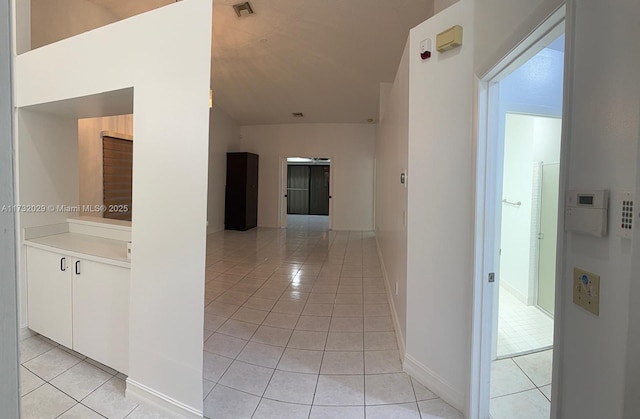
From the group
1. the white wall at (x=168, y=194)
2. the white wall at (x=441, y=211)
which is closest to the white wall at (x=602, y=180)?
the white wall at (x=441, y=211)

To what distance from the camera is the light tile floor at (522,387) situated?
6.04 ft

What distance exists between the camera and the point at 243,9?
3.70 m

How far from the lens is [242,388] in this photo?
198 centimetres

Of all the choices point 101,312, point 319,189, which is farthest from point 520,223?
point 319,189

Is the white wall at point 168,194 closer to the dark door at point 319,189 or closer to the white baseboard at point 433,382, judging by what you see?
the white baseboard at point 433,382

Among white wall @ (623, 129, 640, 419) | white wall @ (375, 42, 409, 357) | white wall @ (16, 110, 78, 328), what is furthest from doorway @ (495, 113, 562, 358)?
white wall @ (16, 110, 78, 328)

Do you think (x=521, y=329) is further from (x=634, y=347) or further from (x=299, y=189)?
(x=299, y=189)

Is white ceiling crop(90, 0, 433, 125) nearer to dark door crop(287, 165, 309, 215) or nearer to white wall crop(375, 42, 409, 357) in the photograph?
white wall crop(375, 42, 409, 357)

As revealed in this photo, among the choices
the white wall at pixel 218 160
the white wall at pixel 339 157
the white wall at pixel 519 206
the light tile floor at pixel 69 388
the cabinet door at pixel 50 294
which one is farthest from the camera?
the white wall at pixel 339 157

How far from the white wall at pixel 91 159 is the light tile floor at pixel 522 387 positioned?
4.94 meters

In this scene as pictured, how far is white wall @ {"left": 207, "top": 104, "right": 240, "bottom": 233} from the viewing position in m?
7.38

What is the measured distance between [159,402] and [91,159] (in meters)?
3.74

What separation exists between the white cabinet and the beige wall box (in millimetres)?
2437

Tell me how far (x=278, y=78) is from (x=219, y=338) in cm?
500
